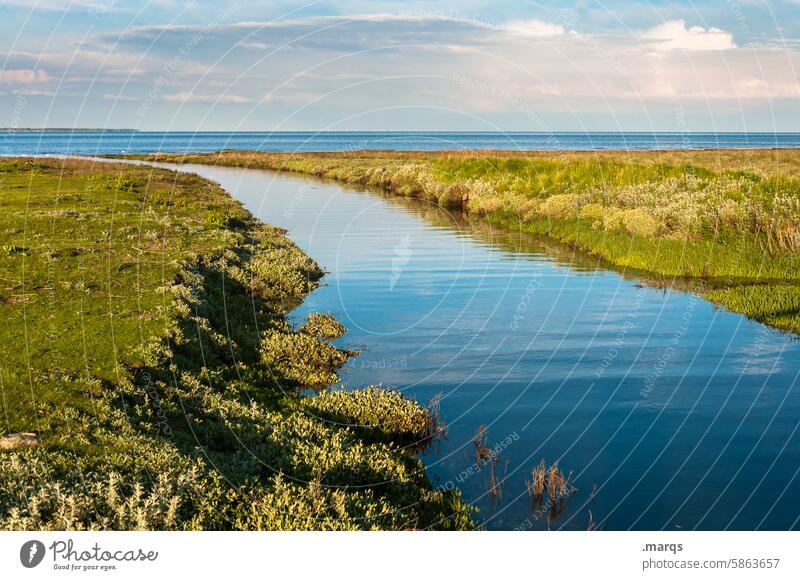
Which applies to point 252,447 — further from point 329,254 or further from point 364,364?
point 329,254

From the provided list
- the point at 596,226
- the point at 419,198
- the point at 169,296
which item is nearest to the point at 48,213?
the point at 169,296

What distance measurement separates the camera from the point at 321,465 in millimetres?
13281

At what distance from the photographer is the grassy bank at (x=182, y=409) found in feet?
36.3

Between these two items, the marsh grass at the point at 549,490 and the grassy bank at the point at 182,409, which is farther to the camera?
the marsh grass at the point at 549,490

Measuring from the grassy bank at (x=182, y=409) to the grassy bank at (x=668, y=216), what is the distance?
57.3 ft

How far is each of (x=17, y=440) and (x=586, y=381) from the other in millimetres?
13864

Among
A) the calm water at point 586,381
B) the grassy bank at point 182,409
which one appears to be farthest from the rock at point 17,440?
the calm water at point 586,381

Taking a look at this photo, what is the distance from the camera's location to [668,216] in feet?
131
